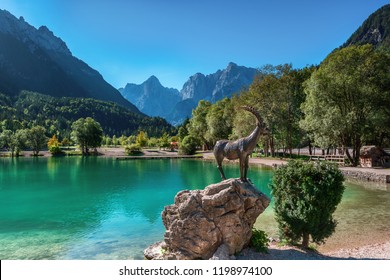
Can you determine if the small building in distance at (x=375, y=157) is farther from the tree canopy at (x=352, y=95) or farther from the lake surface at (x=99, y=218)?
the lake surface at (x=99, y=218)

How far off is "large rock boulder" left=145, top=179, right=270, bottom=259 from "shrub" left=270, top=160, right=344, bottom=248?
57.8 inches

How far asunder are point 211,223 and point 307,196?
10.3 feet

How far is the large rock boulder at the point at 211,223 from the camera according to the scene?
8.67 metres

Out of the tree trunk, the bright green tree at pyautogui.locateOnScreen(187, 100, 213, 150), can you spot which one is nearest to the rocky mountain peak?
the bright green tree at pyautogui.locateOnScreen(187, 100, 213, 150)

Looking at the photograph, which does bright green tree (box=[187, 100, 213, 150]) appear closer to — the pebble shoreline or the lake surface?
the lake surface

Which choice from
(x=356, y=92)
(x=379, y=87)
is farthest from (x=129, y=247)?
(x=379, y=87)

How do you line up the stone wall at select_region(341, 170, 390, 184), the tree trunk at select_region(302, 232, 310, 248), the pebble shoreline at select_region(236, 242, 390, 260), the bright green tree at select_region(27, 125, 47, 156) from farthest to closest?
the bright green tree at select_region(27, 125, 47, 156) < the stone wall at select_region(341, 170, 390, 184) < the tree trunk at select_region(302, 232, 310, 248) < the pebble shoreline at select_region(236, 242, 390, 260)

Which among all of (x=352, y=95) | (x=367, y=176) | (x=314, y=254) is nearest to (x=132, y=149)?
(x=352, y=95)

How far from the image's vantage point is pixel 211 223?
868cm

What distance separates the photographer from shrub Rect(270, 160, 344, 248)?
9555mm

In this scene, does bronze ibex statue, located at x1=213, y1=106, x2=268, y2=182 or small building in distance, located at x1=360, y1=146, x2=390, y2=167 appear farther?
small building in distance, located at x1=360, y1=146, x2=390, y2=167

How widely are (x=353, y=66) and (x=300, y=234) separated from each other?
31106mm

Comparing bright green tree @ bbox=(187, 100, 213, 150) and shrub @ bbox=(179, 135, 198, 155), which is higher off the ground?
bright green tree @ bbox=(187, 100, 213, 150)

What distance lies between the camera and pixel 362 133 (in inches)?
1388
